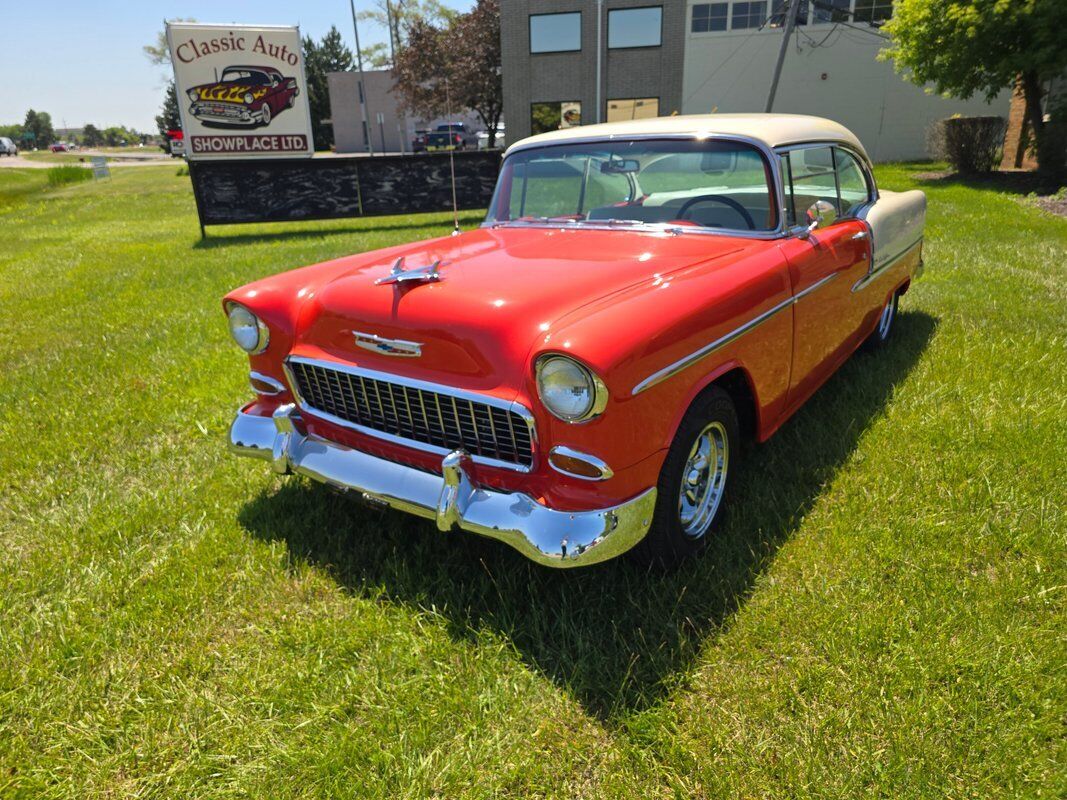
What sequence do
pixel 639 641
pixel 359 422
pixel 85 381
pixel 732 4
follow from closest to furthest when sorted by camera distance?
pixel 639 641 < pixel 359 422 < pixel 85 381 < pixel 732 4

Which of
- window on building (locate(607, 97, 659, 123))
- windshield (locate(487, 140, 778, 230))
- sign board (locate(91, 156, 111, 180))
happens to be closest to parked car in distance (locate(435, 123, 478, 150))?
window on building (locate(607, 97, 659, 123))

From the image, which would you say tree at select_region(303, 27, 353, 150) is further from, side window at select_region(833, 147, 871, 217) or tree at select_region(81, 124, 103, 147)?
tree at select_region(81, 124, 103, 147)

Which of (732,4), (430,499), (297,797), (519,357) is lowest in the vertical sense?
(297,797)

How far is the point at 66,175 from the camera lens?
1164 inches

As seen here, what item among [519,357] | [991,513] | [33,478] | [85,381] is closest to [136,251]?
[85,381]

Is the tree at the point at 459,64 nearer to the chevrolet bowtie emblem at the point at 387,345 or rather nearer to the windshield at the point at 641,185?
the windshield at the point at 641,185

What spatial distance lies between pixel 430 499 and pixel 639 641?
0.85 meters

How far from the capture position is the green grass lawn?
77.0 inches

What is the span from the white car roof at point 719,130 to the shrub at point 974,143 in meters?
14.2

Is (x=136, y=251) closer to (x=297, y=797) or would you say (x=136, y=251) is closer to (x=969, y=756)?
(x=297, y=797)

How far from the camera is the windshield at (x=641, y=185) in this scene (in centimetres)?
320

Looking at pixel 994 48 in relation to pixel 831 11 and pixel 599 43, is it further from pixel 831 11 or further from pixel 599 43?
pixel 599 43

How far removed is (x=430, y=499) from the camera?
2393 mm

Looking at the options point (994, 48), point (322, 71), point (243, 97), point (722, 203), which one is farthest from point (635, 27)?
point (322, 71)
